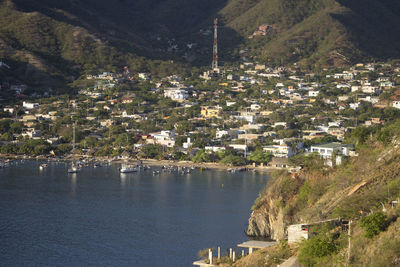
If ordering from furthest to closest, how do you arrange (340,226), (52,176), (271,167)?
(271,167), (52,176), (340,226)

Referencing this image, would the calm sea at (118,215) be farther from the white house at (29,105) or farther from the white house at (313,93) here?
the white house at (313,93)

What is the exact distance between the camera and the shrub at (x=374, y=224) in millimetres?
16812

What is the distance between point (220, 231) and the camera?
1120 inches

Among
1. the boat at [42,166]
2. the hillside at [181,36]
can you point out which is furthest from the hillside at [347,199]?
the hillside at [181,36]

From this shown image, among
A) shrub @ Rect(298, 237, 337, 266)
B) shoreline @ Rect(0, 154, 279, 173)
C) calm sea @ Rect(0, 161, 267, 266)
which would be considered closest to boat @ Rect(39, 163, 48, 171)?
calm sea @ Rect(0, 161, 267, 266)

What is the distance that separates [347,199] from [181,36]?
98119 mm

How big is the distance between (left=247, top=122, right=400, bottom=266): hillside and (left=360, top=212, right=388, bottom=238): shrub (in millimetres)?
95

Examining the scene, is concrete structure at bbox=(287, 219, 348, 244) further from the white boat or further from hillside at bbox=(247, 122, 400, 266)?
the white boat

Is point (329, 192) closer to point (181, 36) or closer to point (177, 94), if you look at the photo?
point (177, 94)

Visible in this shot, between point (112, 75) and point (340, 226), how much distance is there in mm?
67399

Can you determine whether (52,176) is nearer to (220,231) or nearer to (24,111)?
(220,231)

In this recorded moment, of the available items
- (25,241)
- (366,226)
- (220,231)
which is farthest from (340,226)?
(25,241)

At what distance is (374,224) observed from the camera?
16.9 meters

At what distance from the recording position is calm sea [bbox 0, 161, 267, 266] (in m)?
25.6
